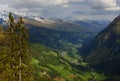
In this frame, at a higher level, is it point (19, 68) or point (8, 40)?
point (8, 40)

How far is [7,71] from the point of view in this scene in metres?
46.0

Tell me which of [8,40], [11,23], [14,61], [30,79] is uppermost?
[11,23]

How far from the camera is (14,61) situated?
1780 inches

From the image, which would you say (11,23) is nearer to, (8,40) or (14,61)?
(8,40)

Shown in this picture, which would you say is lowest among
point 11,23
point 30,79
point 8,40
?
point 30,79

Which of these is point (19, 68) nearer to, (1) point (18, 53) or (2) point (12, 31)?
(1) point (18, 53)

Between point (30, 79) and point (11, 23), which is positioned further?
point (30, 79)

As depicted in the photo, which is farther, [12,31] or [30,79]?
[30,79]

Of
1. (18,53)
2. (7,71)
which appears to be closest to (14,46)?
(18,53)

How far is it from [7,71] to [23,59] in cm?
308

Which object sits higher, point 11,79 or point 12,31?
point 12,31

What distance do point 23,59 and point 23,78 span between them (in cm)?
310

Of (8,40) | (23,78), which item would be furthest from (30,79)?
(8,40)

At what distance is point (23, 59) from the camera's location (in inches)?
1827
